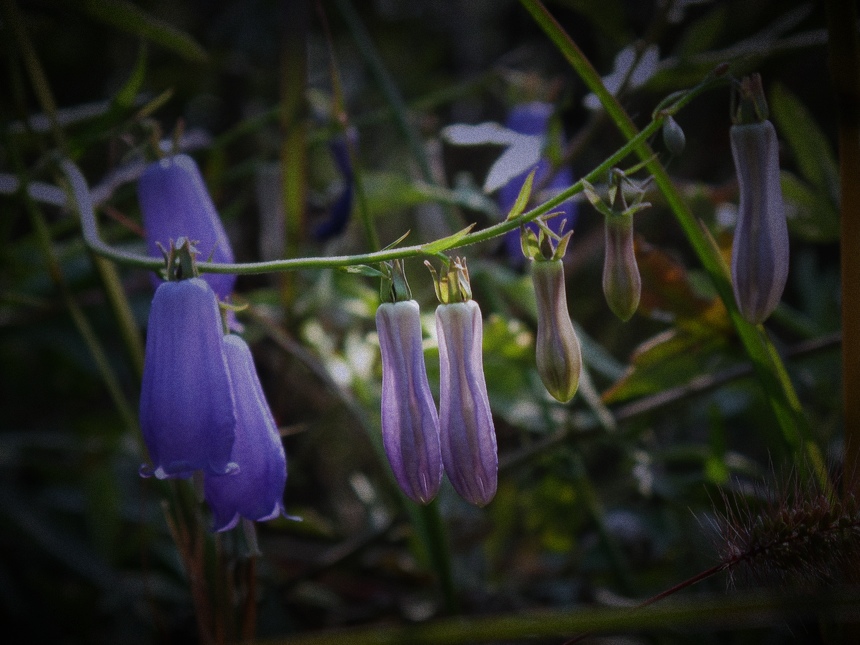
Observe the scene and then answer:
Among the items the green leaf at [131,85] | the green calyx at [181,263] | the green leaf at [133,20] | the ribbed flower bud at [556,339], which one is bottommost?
the ribbed flower bud at [556,339]

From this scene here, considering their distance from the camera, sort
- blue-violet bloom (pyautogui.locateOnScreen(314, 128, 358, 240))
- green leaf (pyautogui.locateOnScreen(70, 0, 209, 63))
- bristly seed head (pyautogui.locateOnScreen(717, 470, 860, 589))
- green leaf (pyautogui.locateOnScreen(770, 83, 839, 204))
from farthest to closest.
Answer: blue-violet bloom (pyautogui.locateOnScreen(314, 128, 358, 240)), green leaf (pyautogui.locateOnScreen(770, 83, 839, 204)), green leaf (pyautogui.locateOnScreen(70, 0, 209, 63)), bristly seed head (pyautogui.locateOnScreen(717, 470, 860, 589))

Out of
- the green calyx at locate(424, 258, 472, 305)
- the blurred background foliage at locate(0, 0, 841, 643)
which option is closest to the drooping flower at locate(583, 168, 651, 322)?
the green calyx at locate(424, 258, 472, 305)

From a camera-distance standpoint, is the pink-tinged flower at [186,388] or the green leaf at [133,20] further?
the green leaf at [133,20]

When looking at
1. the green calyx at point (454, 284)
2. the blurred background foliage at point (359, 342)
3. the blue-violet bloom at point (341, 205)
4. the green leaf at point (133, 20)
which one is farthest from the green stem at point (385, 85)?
the green calyx at point (454, 284)

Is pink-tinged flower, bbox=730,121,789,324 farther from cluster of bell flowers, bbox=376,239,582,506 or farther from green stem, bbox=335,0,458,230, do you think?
green stem, bbox=335,0,458,230

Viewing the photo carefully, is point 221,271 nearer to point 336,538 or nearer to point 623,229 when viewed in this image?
point 623,229

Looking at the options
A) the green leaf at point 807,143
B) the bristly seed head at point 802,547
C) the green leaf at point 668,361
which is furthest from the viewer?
the green leaf at point 807,143

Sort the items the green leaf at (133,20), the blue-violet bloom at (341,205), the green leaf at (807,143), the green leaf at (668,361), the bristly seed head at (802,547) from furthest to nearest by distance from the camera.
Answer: the blue-violet bloom at (341,205) → the green leaf at (807,143) → the green leaf at (668,361) → the green leaf at (133,20) → the bristly seed head at (802,547)

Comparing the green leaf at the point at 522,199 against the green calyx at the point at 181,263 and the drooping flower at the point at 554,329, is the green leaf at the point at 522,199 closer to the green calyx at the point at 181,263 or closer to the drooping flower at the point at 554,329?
the drooping flower at the point at 554,329
